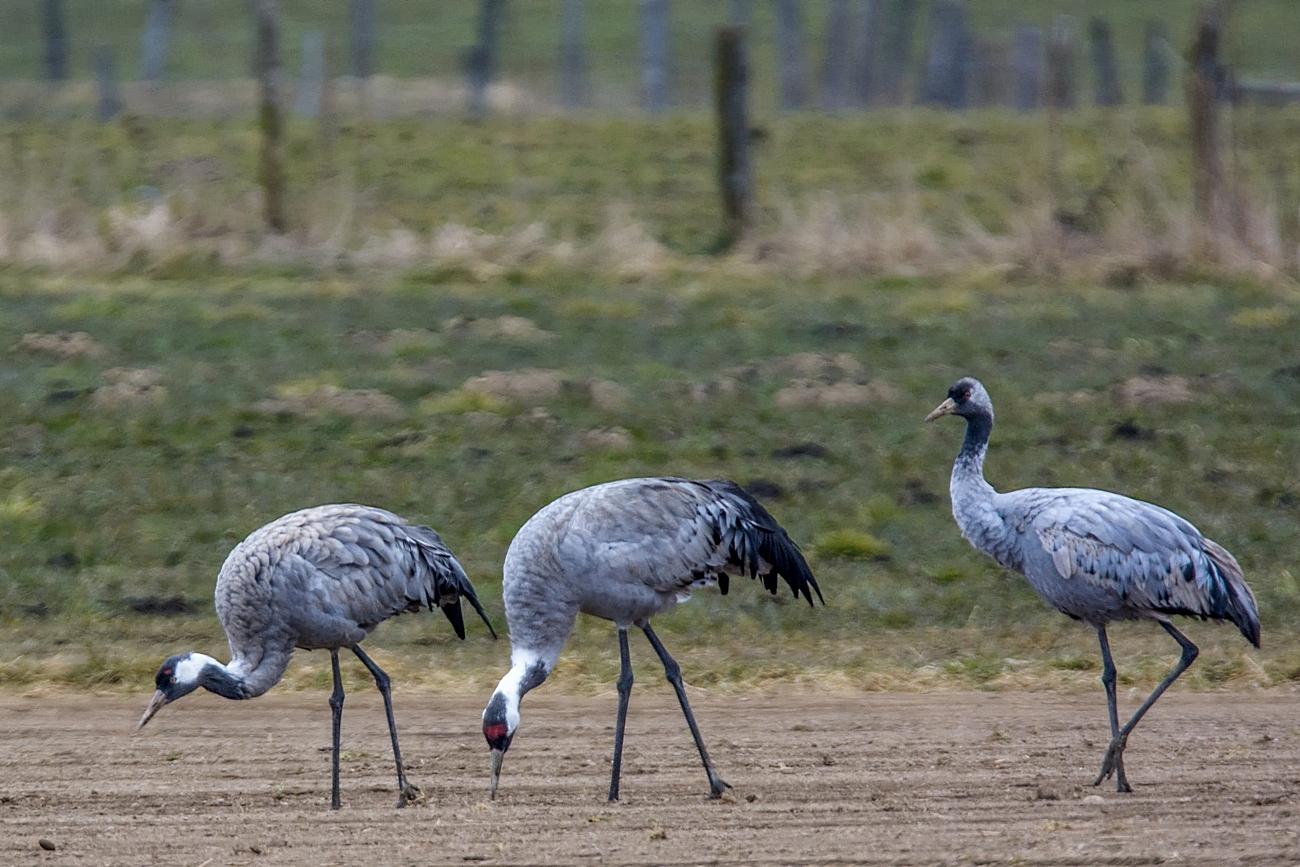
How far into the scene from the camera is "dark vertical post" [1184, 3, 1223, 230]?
1783cm

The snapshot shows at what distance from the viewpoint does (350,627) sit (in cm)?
798

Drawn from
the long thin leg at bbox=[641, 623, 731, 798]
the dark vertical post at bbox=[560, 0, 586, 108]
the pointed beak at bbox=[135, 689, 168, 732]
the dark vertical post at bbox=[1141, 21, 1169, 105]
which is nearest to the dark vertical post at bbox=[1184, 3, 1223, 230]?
the long thin leg at bbox=[641, 623, 731, 798]

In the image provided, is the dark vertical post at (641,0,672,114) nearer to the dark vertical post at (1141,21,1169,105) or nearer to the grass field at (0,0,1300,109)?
the dark vertical post at (1141,21,1169,105)

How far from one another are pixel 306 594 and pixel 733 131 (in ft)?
39.5

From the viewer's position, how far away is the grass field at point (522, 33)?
42094 millimetres

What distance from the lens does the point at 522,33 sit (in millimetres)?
47969

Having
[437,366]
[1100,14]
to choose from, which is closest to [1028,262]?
[437,366]

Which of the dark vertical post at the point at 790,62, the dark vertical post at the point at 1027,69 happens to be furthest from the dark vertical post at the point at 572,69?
the dark vertical post at the point at 1027,69

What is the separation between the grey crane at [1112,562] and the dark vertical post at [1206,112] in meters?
10.8

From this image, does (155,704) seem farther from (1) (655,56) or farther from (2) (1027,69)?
(2) (1027,69)

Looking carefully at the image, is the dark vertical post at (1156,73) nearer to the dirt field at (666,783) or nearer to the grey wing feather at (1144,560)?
the dirt field at (666,783)

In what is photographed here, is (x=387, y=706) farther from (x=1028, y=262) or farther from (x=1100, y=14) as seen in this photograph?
(x=1100, y=14)

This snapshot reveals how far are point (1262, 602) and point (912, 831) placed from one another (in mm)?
4469

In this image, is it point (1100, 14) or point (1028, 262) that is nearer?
point (1028, 262)
